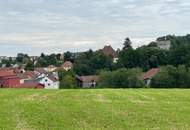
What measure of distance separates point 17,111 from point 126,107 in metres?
4.44

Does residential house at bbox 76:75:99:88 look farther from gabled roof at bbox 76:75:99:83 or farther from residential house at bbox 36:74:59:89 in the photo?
residential house at bbox 36:74:59:89

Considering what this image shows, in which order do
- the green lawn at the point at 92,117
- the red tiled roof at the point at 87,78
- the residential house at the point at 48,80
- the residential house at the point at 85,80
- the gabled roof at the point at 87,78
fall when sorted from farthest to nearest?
the residential house at the point at 85,80 < the red tiled roof at the point at 87,78 < the gabled roof at the point at 87,78 < the residential house at the point at 48,80 < the green lawn at the point at 92,117

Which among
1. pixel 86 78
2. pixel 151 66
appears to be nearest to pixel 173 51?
pixel 151 66

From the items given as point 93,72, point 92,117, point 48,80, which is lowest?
point 48,80

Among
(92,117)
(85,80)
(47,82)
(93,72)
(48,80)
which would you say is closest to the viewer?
(92,117)

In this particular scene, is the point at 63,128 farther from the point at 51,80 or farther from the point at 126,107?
the point at 51,80

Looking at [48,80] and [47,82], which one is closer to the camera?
[47,82]

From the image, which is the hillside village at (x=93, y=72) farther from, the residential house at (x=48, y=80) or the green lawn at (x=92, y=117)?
the green lawn at (x=92, y=117)

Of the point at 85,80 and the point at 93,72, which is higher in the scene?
the point at 93,72

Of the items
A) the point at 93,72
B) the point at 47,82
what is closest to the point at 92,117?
the point at 47,82

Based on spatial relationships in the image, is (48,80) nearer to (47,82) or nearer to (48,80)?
(48,80)

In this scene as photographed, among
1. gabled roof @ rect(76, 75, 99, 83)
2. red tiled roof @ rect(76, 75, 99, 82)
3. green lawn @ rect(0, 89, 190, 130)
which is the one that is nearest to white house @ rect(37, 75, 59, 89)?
gabled roof @ rect(76, 75, 99, 83)

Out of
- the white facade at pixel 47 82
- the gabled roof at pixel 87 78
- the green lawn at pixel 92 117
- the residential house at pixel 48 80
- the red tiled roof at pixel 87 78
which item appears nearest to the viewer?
the green lawn at pixel 92 117

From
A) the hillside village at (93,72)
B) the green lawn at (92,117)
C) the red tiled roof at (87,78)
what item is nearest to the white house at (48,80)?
the hillside village at (93,72)
